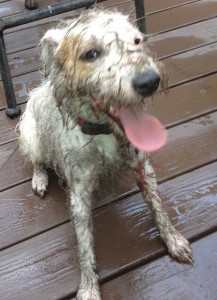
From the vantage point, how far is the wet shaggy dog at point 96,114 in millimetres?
1583

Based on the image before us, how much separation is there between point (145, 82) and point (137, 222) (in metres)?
0.86

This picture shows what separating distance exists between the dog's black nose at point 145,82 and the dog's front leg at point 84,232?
565mm

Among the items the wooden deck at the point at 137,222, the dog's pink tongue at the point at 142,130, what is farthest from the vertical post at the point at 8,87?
the dog's pink tongue at the point at 142,130

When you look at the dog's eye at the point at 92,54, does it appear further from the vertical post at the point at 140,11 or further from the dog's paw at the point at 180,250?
the vertical post at the point at 140,11

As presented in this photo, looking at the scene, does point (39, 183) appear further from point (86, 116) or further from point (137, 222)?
point (86, 116)

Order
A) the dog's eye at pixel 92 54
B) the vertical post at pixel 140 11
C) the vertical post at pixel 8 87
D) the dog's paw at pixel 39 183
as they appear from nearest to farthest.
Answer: the dog's eye at pixel 92 54, the dog's paw at pixel 39 183, the vertical post at pixel 8 87, the vertical post at pixel 140 11

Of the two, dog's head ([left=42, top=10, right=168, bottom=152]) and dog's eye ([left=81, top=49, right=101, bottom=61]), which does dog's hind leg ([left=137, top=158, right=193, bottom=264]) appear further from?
dog's eye ([left=81, top=49, right=101, bottom=61])

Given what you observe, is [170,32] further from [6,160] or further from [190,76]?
[6,160]

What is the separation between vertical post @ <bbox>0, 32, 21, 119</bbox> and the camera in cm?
270

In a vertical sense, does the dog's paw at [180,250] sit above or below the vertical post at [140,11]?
below

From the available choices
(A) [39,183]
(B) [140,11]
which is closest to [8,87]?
(A) [39,183]

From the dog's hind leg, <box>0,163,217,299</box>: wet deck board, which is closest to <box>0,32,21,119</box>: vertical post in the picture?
<box>0,163,217,299</box>: wet deck board

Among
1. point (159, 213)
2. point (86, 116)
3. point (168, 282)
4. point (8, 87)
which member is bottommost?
point (168, 282)

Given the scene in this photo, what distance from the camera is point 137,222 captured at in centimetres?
217
